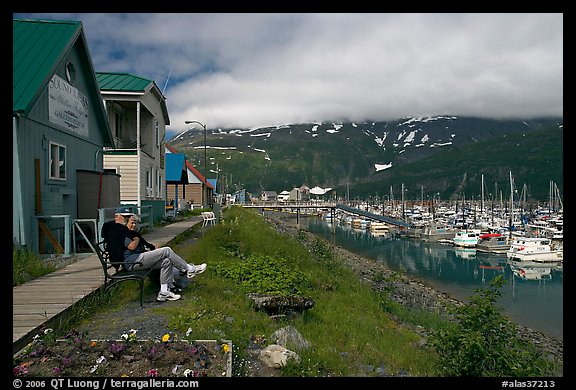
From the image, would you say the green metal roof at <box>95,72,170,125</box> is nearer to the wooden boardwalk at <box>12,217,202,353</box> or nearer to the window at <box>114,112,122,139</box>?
the window at <box>114,112,122,139</box>

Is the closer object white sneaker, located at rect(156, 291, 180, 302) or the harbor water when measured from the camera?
white sneaker, located at rect(156, 291, 180, 302)

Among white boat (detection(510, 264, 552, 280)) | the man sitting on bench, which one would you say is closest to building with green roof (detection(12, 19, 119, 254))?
the man sitting on bench

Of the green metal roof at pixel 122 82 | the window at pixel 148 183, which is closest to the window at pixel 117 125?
the green metal roof at pixel 122 82

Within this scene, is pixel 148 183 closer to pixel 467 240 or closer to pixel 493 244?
pixel 493 244

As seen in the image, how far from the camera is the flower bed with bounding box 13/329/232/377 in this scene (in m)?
4.20

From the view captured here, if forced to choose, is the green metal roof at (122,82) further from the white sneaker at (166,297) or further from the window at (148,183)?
the white sneaker at (166,297)

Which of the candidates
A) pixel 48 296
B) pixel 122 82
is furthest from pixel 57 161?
pixel 122 82

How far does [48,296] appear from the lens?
6.54 metres

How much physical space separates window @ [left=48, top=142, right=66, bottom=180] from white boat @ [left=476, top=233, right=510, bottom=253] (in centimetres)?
5217

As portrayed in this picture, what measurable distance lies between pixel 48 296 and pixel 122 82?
18.2m

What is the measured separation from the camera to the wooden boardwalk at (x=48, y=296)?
16.4 feet

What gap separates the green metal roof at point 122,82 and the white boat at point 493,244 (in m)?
47.4

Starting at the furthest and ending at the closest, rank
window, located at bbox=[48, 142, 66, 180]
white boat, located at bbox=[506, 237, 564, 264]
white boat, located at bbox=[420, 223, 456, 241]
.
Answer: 1. white boat, located at bbox=[420, 223, 456, 241]
2. white boat, located at bbox=[506, 237, 564, 264]
3. window, located at bbox=[48, 142, 66, 180]

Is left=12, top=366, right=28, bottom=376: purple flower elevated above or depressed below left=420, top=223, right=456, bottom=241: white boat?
above
